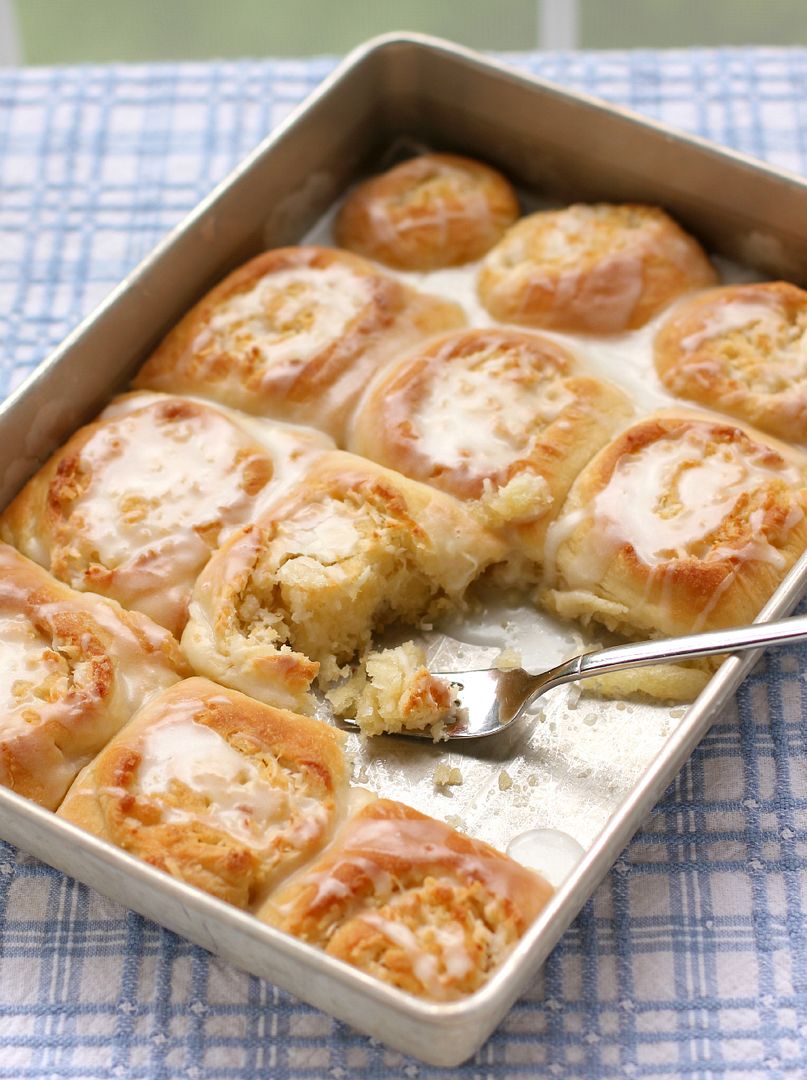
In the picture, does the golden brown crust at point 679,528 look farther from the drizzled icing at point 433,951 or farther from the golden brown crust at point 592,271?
the drizzled icing at point 433,951

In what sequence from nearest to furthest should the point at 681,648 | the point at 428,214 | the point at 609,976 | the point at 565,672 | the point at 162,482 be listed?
1. the point at 609,976
2. the point at 681,648
3. the point at 565,672
4. the point at 162,482
5. the point at 428,214

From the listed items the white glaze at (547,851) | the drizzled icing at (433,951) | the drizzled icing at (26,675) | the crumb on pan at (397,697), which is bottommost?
the white glaze at (547,851)

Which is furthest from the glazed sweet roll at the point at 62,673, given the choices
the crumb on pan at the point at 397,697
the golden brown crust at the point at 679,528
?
the golden brown crust at the point at 679,528

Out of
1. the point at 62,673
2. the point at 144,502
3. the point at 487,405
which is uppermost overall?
the point at 487,405

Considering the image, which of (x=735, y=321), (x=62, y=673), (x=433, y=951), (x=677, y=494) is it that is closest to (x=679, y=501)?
(x=677, y=494)

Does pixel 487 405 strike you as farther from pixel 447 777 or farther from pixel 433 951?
pixel 433 951

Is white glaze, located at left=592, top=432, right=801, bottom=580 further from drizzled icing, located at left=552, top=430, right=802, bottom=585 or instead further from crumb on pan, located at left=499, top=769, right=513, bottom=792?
crumb on pan, located at left=499, top=769, right=513, bottom=792

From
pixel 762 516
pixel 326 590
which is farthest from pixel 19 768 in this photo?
pixel 762 516

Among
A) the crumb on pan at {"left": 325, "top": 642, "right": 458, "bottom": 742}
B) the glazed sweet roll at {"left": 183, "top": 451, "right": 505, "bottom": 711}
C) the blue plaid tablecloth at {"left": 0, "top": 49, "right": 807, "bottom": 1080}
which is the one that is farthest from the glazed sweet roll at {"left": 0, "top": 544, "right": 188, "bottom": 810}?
the crumb on pan at {"left": 325, "top": 642, "right": 458, "bottom": 742}
